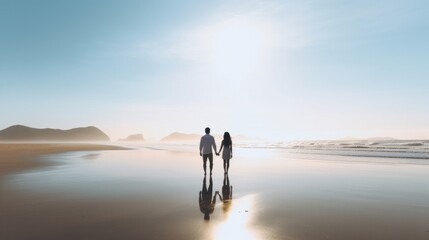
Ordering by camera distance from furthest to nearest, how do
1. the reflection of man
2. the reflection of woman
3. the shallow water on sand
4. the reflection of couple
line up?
the reflection of woman → the reflection of couple → the reflection of man → the shallow water on sand

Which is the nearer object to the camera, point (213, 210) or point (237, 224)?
point (237, 224)

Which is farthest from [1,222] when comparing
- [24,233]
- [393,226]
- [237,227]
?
[393,226]

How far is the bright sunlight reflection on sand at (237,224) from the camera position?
21.5 feet

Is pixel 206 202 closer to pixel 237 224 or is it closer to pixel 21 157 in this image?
pixel 237 224

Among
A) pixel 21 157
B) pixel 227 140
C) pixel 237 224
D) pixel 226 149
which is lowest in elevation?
pixel 237 224

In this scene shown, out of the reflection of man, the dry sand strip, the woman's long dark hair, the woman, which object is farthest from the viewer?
the dry sand strip

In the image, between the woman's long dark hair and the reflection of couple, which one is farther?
the woman's long dark hair

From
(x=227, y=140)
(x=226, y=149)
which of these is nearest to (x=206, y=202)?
(x=226, y=149)

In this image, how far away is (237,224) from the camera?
7.41 metres

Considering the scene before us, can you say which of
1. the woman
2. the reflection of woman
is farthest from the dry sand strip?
the reflection of woman

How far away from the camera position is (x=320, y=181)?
15.1 metres

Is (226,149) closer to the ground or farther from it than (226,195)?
farther from it

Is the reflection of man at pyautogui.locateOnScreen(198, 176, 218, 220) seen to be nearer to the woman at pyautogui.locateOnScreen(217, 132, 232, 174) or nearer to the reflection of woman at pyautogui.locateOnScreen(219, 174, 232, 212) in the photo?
the reflection of woman at pyautogui.locateOnScreen(219, 174, 232, 212)

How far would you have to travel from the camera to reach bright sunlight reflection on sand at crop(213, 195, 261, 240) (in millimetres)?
6543
